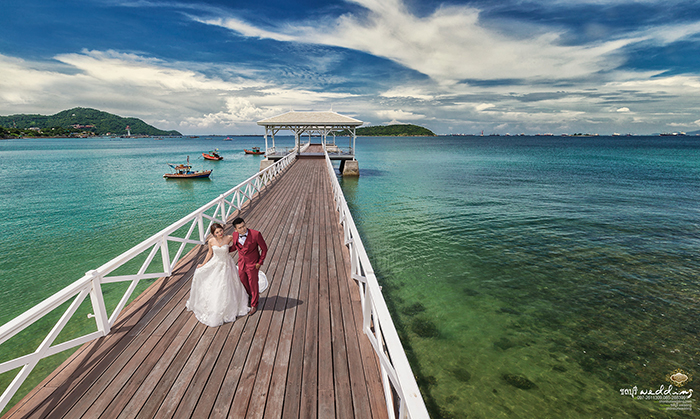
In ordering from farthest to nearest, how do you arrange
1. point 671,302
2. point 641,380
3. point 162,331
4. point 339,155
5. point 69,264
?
point 339,155, point 69,264, point 671,302, point 641,380, point 162,331

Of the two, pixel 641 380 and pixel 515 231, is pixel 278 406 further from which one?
pixel 515 231

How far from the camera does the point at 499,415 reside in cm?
498

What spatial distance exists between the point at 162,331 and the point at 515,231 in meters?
14.7

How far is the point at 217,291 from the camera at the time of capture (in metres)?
4.45

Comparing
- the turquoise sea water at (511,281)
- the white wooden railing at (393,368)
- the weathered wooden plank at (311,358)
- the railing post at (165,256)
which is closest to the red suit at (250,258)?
the weathered wooden plank at (311,358)

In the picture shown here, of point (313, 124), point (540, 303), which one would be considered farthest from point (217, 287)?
point (313, 124)

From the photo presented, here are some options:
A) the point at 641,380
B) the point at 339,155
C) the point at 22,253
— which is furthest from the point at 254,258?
the point at 339,155

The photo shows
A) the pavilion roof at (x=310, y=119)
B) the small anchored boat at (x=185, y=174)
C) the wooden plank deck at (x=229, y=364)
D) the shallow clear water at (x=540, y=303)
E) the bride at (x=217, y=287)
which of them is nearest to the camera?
the wooden plank deck at (x=229, y=364)

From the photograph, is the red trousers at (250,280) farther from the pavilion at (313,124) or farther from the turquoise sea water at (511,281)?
the pavilion at (313,124)

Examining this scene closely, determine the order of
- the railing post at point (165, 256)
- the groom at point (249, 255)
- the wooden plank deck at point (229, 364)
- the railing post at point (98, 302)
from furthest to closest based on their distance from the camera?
the railing post at point (165, 256) → the groom at point (249, 255) → the railing post at point (98, 302) → the wooden plank deck at point (229, 364)

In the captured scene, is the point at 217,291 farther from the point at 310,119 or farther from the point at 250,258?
the point at 310,119

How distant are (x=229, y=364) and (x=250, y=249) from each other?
5.29ft

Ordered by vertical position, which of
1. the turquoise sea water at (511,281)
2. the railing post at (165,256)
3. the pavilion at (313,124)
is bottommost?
the turquoise sea water at (511,281)

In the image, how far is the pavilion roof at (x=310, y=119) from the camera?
27.8 meters
